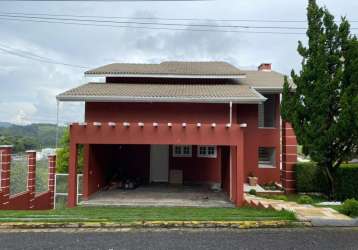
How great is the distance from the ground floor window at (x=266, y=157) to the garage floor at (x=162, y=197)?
329 centimetres

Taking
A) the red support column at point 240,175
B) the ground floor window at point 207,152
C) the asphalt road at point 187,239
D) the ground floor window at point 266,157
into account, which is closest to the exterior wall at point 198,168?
the ground floor window at point 207,152

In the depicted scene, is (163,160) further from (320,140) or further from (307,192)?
(320,140)

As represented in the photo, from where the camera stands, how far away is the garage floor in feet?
43.2

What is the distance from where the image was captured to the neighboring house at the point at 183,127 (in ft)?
44.3

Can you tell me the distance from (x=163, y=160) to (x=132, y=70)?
5.06 meters

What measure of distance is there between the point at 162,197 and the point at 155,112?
12.5 feet

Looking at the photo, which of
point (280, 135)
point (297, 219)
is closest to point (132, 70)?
Result: point (280, 135)

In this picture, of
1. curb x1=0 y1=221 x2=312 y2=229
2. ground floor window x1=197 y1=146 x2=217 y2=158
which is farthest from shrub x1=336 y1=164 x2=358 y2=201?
curb x1=0 y1=221 x2=312 y2=229

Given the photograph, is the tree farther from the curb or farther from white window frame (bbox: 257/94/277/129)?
the curb

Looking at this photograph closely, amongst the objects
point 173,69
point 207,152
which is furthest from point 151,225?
point 173,69

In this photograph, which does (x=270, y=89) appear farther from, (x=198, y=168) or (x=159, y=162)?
(x=159, y=162)

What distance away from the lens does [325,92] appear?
41.4ft

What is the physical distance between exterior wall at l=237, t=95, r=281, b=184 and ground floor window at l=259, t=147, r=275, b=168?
26cm

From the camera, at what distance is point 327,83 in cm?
1267
